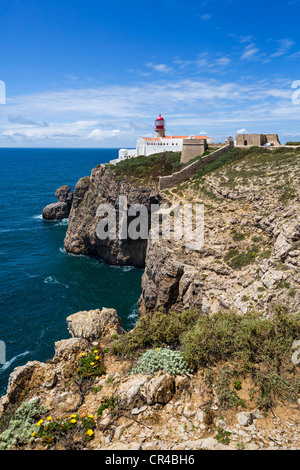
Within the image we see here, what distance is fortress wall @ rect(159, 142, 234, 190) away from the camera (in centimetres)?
3991

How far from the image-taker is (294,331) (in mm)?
11461

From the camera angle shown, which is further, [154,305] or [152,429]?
[154,305]

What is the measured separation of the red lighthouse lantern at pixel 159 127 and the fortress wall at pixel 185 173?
881 inches

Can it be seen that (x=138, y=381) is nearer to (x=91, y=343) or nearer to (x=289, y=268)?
(x=91, y=343)

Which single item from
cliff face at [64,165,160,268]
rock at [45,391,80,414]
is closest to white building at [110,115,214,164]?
cliff face at [64,165,160,268]

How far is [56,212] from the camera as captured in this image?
239 ft

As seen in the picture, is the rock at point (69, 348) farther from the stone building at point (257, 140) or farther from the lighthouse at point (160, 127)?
the lighthouse at point (160, 127)

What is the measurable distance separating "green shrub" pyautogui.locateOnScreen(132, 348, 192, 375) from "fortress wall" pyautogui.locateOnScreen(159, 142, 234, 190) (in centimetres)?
3123

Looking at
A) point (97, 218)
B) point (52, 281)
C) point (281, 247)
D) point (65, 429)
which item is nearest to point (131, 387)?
point (65, 429)

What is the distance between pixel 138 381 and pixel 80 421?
7.50ft

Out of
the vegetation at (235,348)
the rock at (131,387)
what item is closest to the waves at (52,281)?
the vegetation at (235,348)
